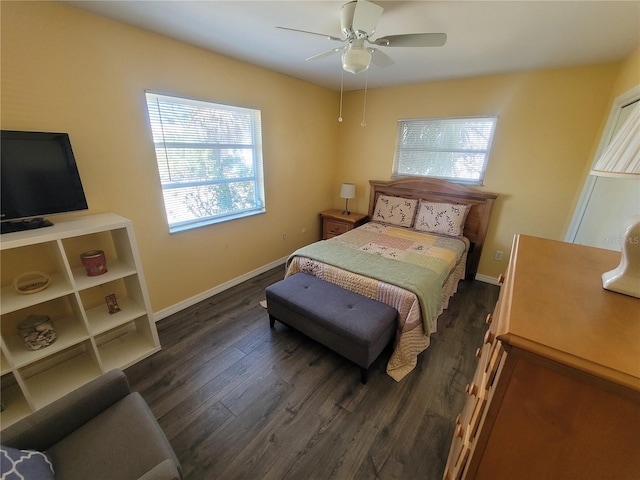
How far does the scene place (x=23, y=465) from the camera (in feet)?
2.65

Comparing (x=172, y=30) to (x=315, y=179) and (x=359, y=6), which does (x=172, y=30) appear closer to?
(x=359, y=6)

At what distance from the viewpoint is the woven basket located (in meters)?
1.48

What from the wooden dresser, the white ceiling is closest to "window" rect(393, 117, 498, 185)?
the white ceiling

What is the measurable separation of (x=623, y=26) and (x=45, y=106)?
3682 millimetres

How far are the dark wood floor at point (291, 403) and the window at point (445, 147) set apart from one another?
6.05 feet

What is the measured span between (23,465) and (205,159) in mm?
2290

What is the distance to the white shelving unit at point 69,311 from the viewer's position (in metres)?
1.46

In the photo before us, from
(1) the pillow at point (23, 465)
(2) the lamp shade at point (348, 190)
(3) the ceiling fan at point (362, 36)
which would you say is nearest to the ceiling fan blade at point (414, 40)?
(3) the ceiling fan at point (362, 36)

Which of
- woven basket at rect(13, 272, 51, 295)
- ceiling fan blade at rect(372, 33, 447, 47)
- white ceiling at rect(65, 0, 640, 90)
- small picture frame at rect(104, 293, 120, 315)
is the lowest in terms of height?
small picture frame at rect(104, 293, 120, 315)

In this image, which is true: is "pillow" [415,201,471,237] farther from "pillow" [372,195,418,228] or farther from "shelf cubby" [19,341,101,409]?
"shelf cubby" [19,341,101,409]

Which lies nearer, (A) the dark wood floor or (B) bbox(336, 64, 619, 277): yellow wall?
(A) the dark wood floor

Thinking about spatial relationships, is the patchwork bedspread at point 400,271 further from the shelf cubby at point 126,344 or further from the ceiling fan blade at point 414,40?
the ceiling fan blade at point 414,40

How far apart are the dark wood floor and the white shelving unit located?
0.84 feet

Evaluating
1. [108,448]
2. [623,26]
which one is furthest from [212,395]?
[623,26]
